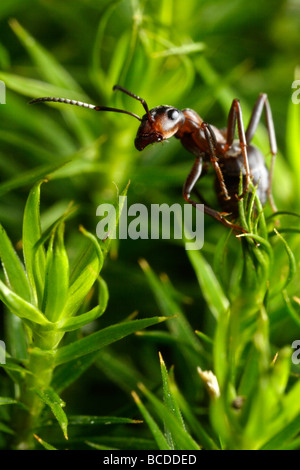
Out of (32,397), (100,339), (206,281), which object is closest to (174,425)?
(100,339)

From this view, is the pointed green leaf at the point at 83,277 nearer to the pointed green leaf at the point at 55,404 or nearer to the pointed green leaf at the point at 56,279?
the pointed green leaf at the point at 56,279

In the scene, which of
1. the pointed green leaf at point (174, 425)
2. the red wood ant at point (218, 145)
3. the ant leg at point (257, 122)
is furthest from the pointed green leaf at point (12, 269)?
the ant leg at point (257, 122)

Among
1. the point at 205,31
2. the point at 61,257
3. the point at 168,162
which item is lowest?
the point at 61,257

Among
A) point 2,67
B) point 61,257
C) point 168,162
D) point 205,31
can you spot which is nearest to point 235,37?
point 205,31

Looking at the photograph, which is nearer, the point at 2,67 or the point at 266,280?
the point at 266,280

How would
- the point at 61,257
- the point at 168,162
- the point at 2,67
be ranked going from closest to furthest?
the point at 61,257 < the point at 2,67 < the point at 168,162

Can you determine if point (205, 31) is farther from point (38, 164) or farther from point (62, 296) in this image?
point (62, 296)
